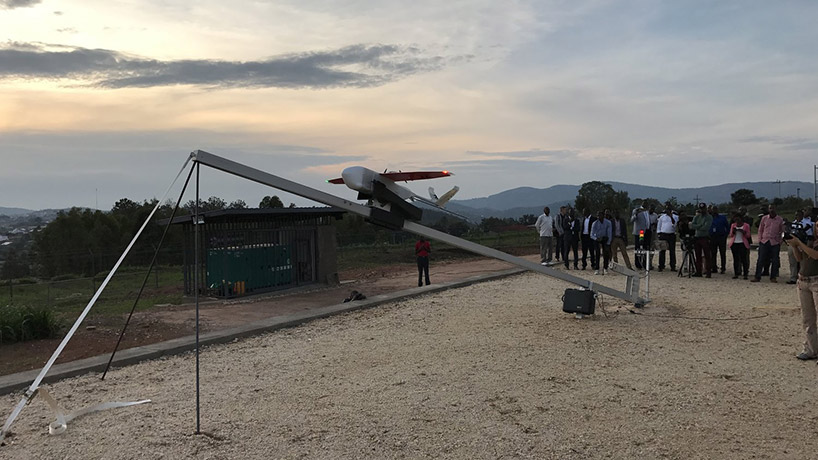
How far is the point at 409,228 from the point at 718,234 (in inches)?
460

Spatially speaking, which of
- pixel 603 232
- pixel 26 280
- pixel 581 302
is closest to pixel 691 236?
pixel 603 232

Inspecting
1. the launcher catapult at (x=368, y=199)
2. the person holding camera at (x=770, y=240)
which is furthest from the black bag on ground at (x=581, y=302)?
the person holding camera at (x=770, y=240)

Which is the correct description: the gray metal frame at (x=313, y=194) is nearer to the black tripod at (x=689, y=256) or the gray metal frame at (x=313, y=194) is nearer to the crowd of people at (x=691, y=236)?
the crowd of people at (x=691, y=236)

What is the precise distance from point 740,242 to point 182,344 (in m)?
13.8

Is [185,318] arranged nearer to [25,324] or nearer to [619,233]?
[25,324]

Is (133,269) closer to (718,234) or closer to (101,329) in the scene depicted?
(101,329)

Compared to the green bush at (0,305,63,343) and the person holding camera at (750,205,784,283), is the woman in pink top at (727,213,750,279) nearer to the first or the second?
the person holding camera at (750,205,784,283)

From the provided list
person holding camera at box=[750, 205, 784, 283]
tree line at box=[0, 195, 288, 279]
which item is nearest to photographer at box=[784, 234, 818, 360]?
person holding camera at box=[750, 205, 784, 283]

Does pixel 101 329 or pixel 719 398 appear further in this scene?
pixel 101 329

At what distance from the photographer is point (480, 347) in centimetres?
898

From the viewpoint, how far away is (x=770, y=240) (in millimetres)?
15562

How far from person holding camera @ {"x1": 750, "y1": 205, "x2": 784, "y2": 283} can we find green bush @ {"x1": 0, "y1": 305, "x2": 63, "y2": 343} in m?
15.2

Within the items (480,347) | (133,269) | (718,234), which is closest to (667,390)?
(480,347)

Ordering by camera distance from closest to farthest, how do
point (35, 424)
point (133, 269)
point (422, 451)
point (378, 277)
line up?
point (422, 451) → point (35, 424) → point (378, 277) → point (133, 269)
